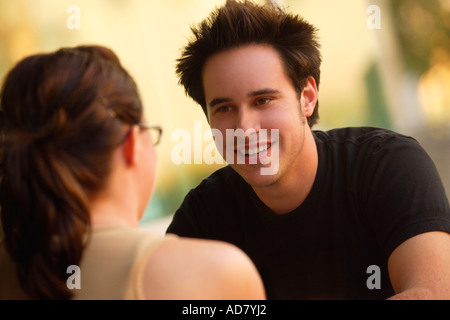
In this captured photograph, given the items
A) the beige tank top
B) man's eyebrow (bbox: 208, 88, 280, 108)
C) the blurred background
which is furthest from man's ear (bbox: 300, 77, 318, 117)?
the beige tank top

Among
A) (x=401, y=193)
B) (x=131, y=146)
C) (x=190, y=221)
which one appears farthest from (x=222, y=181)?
(x=131, y=146)

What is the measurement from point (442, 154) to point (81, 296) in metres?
5.32

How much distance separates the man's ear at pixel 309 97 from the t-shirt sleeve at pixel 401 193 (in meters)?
0.40

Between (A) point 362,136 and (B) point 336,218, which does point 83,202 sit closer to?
(B) point 336,218

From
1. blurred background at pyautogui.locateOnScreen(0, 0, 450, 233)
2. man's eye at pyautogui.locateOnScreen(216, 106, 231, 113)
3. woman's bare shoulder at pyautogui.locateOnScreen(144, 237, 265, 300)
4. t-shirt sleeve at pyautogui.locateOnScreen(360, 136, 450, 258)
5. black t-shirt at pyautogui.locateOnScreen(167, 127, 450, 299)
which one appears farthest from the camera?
blurred background at pyautogui.locateOnScreen(0, 0, 450, 233)

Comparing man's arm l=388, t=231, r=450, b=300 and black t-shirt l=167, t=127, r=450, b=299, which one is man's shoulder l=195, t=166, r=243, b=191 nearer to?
black t-shirt l=167, t=127, r=450, b=299

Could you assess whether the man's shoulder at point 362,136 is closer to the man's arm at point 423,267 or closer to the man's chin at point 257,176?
the man's chin at point 257,176

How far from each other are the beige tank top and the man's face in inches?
38.8

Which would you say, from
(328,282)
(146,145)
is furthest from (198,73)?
(146,145)

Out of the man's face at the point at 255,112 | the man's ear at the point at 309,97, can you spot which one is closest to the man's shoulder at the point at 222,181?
the man's face at the point at 255,112

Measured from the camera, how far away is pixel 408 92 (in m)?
6.25

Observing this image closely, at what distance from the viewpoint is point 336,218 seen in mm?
1936

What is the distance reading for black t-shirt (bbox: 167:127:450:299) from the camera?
1.80 meters
